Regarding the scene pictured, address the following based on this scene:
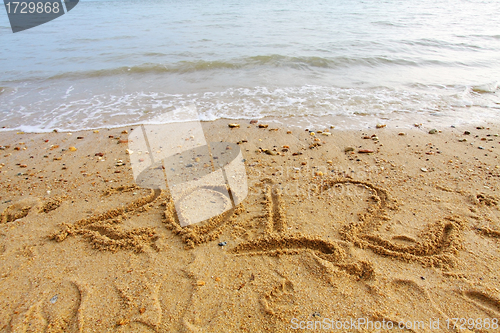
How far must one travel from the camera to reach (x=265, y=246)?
2.35m

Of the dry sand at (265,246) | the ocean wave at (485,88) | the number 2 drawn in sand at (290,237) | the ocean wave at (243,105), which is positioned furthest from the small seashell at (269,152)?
the ocean wave at (485,88)

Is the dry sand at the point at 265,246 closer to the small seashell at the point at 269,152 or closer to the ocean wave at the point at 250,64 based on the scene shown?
the small seashell at the point at 269,152

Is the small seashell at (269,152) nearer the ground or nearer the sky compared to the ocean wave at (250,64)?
nearer the ground

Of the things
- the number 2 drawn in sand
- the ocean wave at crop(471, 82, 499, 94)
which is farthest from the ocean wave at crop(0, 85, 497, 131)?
the number 2 drawn in sand

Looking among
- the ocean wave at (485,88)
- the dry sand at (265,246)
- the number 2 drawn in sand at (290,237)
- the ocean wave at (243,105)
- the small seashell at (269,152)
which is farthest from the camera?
the ocean wave at (485,88)

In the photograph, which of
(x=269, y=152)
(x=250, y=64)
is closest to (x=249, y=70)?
(x=250, y=64)

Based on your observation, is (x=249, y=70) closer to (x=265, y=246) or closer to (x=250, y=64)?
(x=250, y=64)

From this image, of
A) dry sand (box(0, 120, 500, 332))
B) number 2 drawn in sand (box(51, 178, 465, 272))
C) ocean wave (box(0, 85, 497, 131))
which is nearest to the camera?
dry sand (box(0, 120, 500, 332))

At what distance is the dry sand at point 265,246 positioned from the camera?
185 centimetres

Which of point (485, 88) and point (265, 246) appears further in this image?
point (485, 88)

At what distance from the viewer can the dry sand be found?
1.85 m

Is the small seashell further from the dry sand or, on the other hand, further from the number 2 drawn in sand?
the number 2 drawn in sand

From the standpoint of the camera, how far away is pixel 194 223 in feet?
8.58

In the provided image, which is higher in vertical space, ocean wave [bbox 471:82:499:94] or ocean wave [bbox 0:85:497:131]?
ocean wave [bbox 471:82:499:94]
